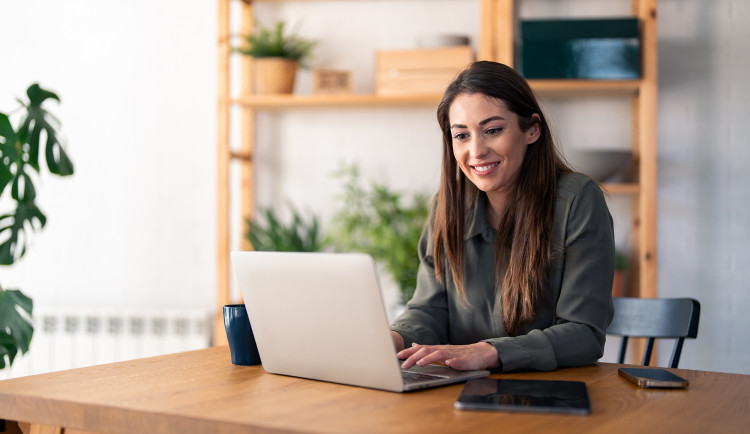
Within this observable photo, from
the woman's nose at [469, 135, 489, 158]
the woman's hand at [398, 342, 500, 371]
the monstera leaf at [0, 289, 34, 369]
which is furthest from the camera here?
the monstera leaf at [0, 289, 34, 369]

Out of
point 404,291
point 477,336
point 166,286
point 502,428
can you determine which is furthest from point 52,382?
point 166,286

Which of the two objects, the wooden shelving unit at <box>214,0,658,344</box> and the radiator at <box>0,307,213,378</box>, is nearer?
the wooden shelving unit at <box>214,0,658,344</box>

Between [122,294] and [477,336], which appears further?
[122,294]

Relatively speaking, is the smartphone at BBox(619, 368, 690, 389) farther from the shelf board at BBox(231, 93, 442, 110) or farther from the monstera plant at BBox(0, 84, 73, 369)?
the monstera plant at BBox(0, 84, 73, 369)

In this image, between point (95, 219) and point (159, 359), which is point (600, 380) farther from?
point (95, 219)

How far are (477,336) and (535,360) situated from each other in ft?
1.08

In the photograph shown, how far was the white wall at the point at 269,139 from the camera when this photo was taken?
2.85m

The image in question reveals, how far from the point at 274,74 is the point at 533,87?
3.23 feet

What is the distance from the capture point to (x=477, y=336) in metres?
1.58

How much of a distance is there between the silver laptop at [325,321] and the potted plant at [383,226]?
157 cm

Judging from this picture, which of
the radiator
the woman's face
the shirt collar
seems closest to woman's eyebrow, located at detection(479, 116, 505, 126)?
the woman's face

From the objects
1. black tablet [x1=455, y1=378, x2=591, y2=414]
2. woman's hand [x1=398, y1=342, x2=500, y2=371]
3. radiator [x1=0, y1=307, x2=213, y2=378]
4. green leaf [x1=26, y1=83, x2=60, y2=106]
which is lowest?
radiator [x1=0, y1=307, x2=213, y2=378]

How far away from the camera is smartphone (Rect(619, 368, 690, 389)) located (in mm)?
1097

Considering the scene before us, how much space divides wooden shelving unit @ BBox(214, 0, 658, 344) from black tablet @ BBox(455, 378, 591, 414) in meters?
1.69
